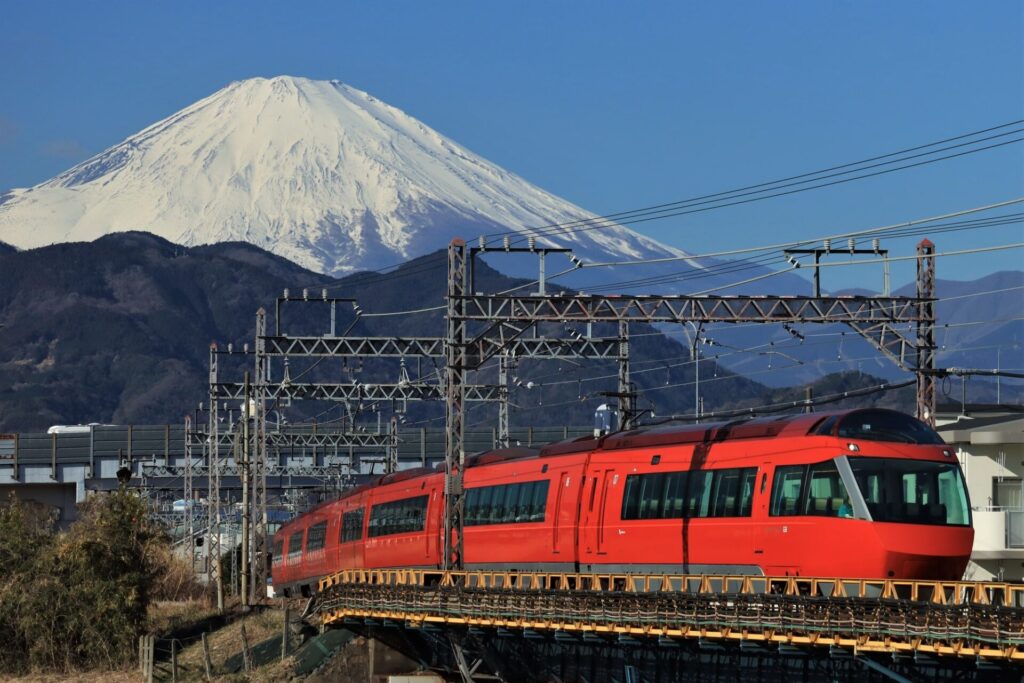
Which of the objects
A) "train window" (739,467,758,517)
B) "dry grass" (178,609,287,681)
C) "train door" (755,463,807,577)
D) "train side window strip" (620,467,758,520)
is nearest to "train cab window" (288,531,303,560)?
"dry grass" (178,609,287,681)

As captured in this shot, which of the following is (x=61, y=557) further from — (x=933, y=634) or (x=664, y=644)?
(x=933, y=634)

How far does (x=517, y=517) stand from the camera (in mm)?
45781

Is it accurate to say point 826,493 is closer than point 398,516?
Yes

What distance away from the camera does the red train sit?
3391 cm

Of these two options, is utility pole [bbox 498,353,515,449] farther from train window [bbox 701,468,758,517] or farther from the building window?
train window [bbox 701,468,758,517]

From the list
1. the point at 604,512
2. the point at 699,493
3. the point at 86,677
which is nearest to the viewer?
the point at 699,493

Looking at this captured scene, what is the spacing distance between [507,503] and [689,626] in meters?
14.3

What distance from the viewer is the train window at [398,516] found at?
52250 millimetres

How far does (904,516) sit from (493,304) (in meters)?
15.4

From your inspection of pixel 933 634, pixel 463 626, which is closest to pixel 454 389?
pixel 463 626

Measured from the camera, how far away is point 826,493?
34.4 m

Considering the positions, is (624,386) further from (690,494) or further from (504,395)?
(504,395)

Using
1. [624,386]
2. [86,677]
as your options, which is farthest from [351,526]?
[624,386]

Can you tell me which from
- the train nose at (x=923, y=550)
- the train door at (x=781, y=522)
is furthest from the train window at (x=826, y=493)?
the train nose at (x=923, y=550)
